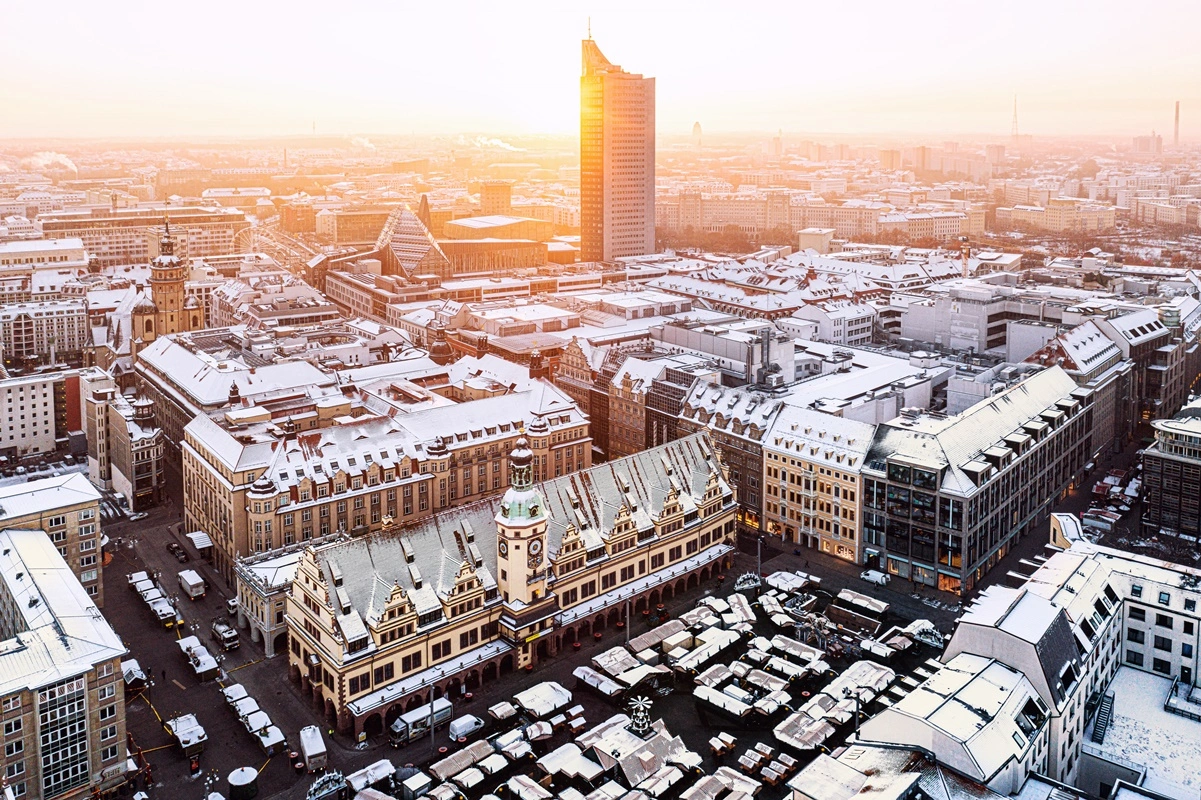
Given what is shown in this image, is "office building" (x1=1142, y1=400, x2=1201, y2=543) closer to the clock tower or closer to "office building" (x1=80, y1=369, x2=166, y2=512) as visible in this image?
the clock tower

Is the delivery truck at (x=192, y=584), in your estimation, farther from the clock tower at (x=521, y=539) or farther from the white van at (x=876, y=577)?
the white van at (x=876, y=577)

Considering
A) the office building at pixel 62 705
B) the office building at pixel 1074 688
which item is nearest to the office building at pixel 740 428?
the office building at pixel 1074 688

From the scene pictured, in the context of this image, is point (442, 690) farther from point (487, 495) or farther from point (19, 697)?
point (487, 495)

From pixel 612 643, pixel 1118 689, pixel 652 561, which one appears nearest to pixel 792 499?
pixel 652 561

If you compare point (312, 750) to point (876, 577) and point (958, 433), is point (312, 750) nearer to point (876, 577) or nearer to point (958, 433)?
point (876, 577)

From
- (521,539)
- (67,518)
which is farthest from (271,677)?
(67,518)
